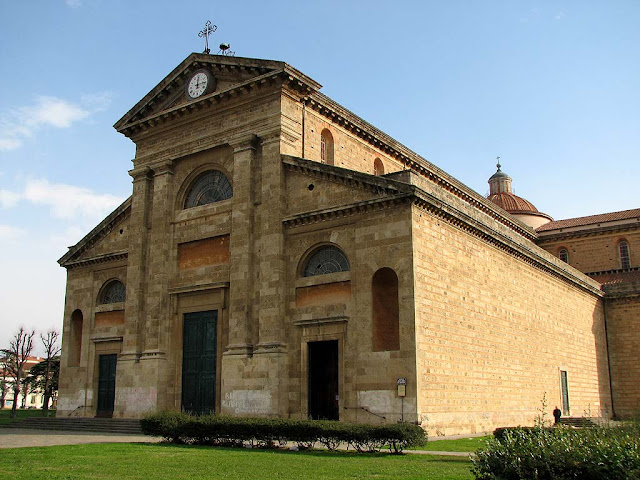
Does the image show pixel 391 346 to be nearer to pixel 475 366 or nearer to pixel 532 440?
pixel 475 366

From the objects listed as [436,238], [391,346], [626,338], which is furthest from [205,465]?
[626,338]

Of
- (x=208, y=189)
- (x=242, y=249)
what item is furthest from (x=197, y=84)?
(x=242, y=249)

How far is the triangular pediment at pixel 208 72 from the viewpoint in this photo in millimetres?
28781

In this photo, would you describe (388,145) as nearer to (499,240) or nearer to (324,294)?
(499,240)

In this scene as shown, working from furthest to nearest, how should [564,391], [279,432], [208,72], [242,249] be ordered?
[564,391] < [208,72] < [242,249] < [279,432]

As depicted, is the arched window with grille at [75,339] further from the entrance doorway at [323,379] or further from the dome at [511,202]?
the dome at [511,202]

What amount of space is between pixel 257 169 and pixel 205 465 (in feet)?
53.2

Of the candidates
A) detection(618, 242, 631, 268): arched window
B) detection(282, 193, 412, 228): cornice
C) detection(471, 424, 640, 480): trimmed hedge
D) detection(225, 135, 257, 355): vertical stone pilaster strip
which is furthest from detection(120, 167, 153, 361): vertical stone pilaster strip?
detection(618, 242, 631, 268): arched window

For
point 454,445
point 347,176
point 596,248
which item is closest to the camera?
point 454,445

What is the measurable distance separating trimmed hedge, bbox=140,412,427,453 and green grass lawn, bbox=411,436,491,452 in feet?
2.71

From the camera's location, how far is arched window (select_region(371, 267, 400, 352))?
960 inches

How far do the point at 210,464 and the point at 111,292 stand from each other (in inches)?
869

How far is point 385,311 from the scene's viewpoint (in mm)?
24938

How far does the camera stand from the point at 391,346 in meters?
24.3
